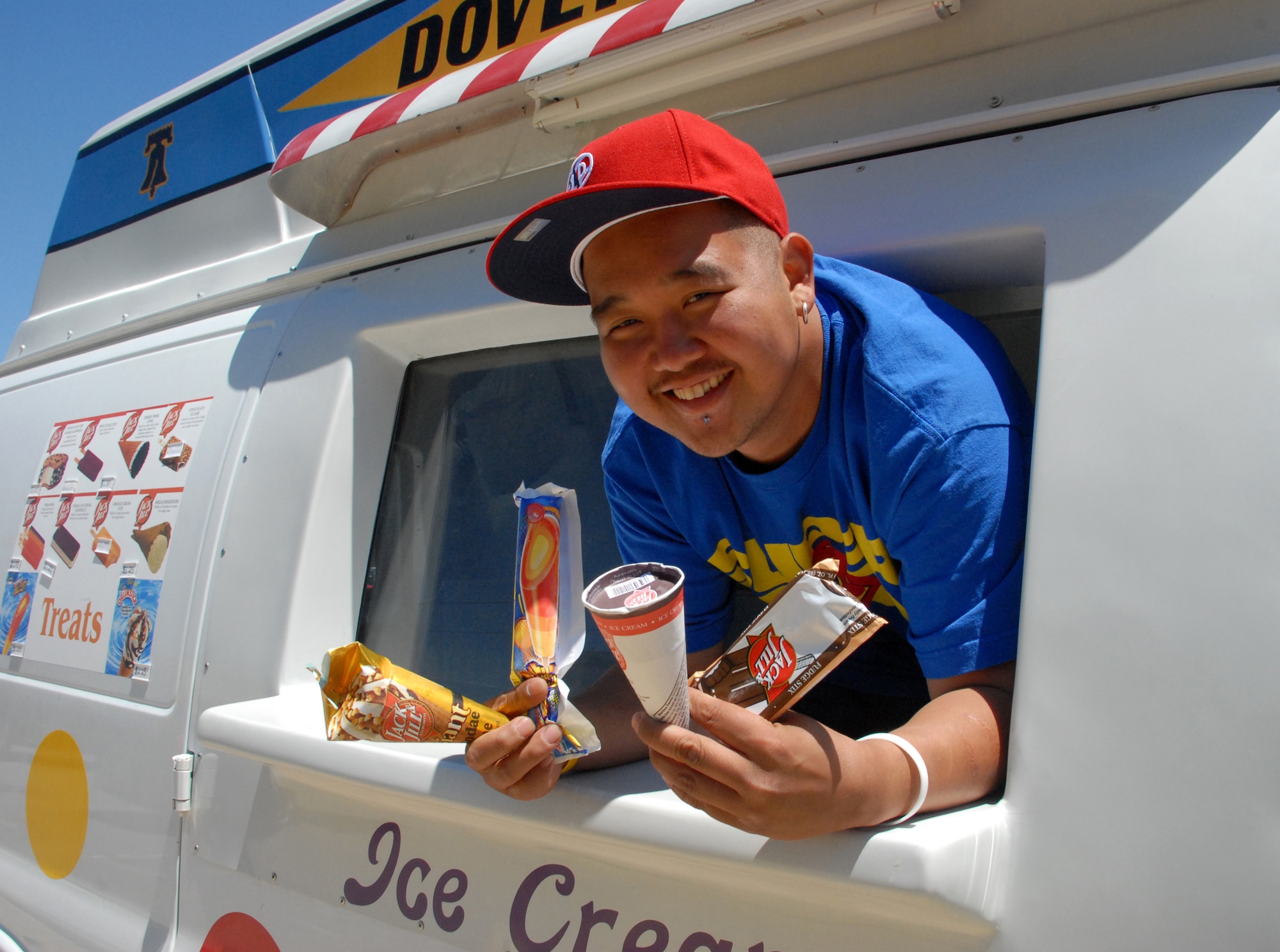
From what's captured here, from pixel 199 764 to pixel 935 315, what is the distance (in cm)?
143

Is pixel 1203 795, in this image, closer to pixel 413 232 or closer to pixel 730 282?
pixel 730 282

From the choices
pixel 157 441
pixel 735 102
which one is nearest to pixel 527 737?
pixel 735 102

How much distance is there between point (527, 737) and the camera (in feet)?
3.49

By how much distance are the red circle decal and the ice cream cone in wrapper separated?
61 centimetres

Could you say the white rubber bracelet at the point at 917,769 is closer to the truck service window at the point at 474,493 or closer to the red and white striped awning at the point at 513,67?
the truck service window at the point at 474,493

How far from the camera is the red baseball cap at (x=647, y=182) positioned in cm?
109

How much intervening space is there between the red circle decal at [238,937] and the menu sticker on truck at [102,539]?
514 millimetres

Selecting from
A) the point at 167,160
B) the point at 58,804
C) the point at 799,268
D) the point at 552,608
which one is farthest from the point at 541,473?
the point at 167,160

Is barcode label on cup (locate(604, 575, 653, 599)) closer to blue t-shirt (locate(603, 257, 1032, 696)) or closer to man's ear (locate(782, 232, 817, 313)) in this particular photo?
blue t-shirt (locate(603, 257, 1032, 696))

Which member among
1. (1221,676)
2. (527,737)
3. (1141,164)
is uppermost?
(1141,164)

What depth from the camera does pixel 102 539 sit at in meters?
1.95

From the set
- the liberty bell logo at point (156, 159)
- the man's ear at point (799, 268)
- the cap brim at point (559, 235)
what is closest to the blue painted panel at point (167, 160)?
the liberty bell logo at point (156, 159)

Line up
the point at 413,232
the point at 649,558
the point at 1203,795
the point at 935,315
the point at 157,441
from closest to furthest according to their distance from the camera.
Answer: the point at 1203,795, the point at 935,315, the point at 649,558, the point at 413,232, the point at 157,441

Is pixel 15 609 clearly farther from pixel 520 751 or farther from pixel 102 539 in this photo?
pixel 520 751
